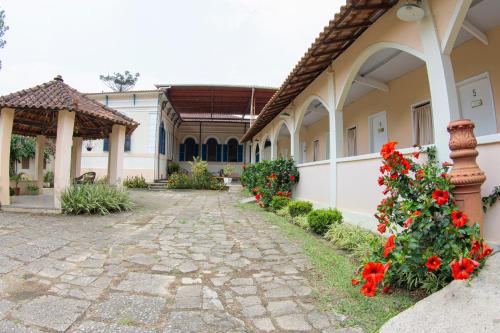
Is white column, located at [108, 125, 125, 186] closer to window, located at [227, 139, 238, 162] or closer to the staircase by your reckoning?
the staircase

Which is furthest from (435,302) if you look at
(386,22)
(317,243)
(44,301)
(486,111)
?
(486,111)

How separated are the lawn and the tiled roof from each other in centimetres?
325

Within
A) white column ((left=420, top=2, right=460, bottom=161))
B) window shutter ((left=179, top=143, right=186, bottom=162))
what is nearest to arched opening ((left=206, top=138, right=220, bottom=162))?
window shutter ((left=179, top=143, right=186, bottom=162))

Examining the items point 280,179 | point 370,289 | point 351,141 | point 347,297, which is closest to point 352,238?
point 347,297

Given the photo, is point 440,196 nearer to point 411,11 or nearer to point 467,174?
point 467,174

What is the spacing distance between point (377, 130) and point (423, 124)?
1.70 m

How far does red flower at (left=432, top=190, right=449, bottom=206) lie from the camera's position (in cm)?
246

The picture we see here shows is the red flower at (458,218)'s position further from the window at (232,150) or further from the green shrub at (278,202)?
the window at (232,150)

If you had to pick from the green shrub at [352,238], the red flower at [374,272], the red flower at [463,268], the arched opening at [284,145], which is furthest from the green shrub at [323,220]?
the arched opening at [284,145]

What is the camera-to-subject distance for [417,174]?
9.12ft

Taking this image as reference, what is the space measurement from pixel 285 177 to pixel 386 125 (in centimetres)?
312

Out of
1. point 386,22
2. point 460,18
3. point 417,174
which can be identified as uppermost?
point 386,22

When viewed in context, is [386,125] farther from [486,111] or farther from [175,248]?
[175,248]

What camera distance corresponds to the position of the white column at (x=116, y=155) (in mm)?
8945
